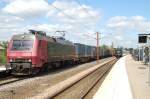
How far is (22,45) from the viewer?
25.6m

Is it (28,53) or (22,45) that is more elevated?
(22,45)

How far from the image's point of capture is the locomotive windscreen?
2534 cm

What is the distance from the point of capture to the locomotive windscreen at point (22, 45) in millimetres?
25344

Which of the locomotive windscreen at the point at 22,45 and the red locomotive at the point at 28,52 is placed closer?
the red locomotive at the point at 28,52

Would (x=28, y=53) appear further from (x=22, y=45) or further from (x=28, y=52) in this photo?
(x=22, y=45)

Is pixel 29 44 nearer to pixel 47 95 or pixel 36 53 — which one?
pixel 36 53

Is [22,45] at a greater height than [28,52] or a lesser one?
greater

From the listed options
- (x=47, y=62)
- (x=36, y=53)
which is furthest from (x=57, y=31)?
(x=36, y=53)

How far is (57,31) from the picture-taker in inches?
1679

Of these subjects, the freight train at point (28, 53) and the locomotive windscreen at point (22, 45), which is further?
the locomotive windscreen at point (22, 45)

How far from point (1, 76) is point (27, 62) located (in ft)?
6.93

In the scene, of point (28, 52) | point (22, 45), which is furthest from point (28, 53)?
point (22, 45)

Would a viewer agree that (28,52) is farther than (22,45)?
No

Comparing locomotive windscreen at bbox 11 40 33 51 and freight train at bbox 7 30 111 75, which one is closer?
freight train at bbox 7 30 111 75
